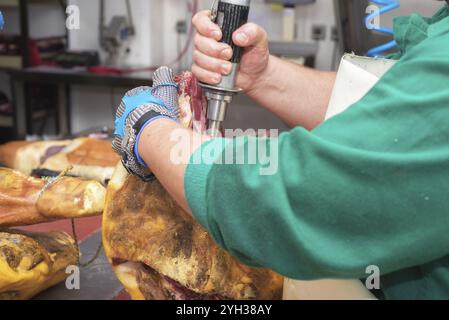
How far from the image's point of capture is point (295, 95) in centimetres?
130

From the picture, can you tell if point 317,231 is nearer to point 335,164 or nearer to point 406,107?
point 335,164

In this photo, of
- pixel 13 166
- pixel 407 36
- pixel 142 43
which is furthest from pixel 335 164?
pixel 142 43

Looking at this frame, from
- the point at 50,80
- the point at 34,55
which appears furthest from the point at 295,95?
the point at 34,55

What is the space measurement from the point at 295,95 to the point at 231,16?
1.61 feet

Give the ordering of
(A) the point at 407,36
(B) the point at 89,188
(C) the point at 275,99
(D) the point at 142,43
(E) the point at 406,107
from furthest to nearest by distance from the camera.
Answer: (D) the point at 142,43 < (C) the point at 275,99 < (B) the point at 89,188 < (A) the point at 407,36 < (E) the point at 406,107

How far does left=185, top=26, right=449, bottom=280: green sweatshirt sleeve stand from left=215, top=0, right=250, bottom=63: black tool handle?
0.28 meters

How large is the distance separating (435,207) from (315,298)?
1.15 ft

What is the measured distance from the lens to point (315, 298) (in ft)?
3.00

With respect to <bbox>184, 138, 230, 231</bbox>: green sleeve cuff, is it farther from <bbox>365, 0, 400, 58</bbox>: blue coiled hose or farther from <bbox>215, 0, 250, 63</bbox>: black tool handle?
<bbox>365, 0, 400, 58</bbox>: blue coiled hose

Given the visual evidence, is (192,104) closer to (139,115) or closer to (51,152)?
(139,115)

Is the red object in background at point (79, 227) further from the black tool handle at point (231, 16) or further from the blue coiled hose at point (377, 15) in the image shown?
the blue coiled hose at point (377, 15)

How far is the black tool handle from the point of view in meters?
0.83

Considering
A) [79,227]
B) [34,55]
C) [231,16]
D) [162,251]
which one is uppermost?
[231,16]

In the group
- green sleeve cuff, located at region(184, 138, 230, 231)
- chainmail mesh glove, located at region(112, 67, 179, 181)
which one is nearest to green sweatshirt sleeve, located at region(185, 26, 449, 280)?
green sleeve cuff, located at region(184, 138, 230, 231)
